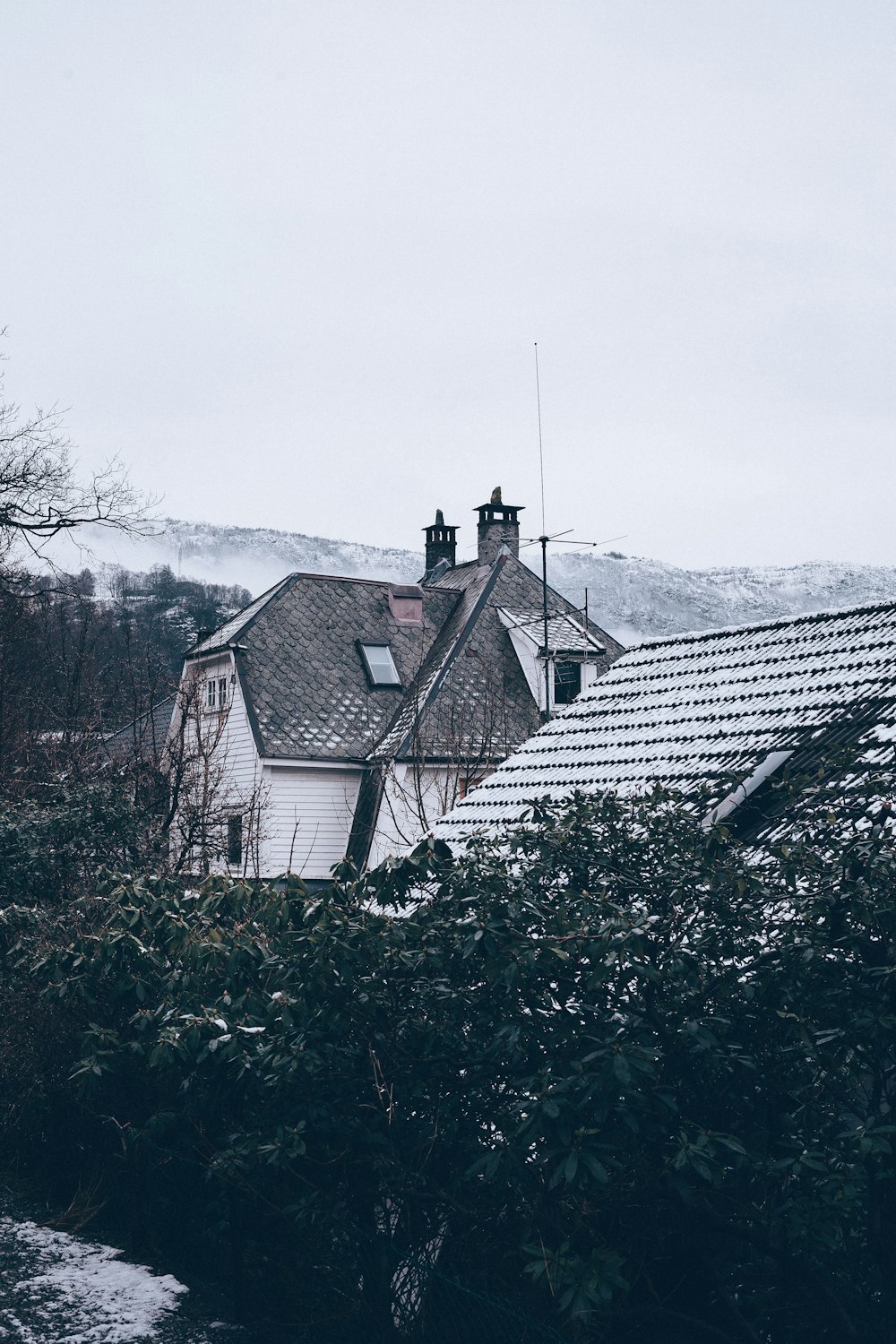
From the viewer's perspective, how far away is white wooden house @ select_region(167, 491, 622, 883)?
28859 mm

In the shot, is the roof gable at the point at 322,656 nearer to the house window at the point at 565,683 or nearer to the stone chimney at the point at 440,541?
the house window at the point at 565,683

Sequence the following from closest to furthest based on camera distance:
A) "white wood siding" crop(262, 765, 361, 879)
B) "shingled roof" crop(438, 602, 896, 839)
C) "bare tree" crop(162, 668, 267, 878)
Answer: "shingled roof" crop(438, 602, 896, 839) → "bare tree" crop(162, 668, 267, 878) → "white wood siding" crop(262, 765, 361, 879)

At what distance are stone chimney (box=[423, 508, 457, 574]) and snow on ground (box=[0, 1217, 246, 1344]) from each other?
35.0m

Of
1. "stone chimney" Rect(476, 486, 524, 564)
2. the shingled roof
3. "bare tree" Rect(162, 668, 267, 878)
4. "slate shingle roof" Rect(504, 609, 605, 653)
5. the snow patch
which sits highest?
"stone chimney" Rect(476, 486, 524, 564)

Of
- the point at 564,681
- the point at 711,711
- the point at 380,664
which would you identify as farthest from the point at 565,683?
the point at 711,711

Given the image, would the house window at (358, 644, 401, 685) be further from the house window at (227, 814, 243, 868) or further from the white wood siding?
the house window at (227, 814, 243, 868)

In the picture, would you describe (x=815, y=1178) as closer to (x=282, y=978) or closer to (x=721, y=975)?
(x=721, y=975)

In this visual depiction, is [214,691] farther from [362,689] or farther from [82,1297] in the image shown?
[82,1297]

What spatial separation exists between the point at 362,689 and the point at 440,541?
12238 mm

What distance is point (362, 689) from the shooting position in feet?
106

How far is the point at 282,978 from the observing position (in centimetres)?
665

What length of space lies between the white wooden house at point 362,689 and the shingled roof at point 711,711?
13157 millimetres

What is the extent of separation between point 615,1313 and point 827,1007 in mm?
1514

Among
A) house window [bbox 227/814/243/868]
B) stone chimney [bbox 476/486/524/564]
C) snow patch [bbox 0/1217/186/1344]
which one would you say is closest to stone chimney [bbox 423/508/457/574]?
stone chimney [bbox 476/486/524/564]
